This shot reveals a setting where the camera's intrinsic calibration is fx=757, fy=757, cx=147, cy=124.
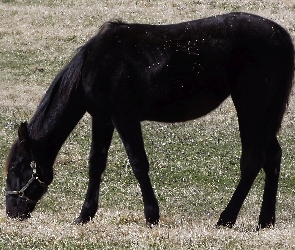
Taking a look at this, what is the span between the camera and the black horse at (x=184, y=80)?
1110 cm

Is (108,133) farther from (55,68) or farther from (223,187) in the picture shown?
(55,68)

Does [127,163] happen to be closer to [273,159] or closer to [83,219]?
[83,219]

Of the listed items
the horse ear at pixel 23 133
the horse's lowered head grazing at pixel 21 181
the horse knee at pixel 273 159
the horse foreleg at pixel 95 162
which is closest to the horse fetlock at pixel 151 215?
the horse foreleg at pixel 95 162

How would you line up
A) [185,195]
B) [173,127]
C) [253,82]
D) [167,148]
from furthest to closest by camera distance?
[173,127] → [167,148] → [185,195] → [253,82]

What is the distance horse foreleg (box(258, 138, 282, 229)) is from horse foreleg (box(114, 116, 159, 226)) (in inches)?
66.7

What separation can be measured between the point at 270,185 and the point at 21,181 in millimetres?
3836

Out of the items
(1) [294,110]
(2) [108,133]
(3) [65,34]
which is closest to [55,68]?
(3) [65,34]

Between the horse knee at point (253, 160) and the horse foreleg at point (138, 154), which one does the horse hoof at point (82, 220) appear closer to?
the horse foreleg at point (138, 154)

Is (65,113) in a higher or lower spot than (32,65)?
higher

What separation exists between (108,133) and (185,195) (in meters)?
4.80

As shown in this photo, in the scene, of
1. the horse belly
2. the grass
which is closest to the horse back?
the horse belly

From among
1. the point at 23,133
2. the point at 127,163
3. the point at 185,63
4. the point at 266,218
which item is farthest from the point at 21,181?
the point at 127,163

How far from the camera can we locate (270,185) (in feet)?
38.2

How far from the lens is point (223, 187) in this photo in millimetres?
17422
